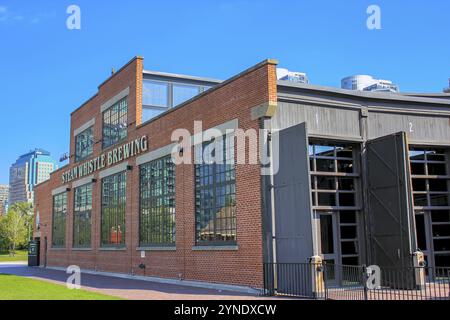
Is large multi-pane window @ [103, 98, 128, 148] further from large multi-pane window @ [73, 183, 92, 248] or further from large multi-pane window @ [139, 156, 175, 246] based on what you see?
large multi-pane window @ [73, 183, 92, 248]

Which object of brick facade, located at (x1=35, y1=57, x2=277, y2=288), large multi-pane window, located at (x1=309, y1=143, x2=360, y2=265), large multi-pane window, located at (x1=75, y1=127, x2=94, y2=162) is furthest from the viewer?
large multi-pane window, located at (x1=75, y1=127, x2=94, y2=162)

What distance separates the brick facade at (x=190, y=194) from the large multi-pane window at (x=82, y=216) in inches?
39.5

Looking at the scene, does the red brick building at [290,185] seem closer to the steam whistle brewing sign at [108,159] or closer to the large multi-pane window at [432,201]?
the large multi-pane window at [432,201]

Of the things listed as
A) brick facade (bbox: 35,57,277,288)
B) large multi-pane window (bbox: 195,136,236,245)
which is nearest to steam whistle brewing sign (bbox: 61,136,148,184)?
brick facade (bbox: 35,57,277,288)

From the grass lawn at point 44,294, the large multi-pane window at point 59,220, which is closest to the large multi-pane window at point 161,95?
the grass lawn at point 44,294

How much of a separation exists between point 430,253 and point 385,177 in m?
3.49

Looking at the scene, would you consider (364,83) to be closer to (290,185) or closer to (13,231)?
(290,185)

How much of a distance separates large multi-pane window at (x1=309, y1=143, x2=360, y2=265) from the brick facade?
2.32m

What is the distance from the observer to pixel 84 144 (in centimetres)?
3394

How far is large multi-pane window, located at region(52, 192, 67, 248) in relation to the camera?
1437 inches

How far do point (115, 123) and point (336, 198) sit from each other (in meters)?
15.5

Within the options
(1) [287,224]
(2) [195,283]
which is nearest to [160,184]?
(2) [195,283]
